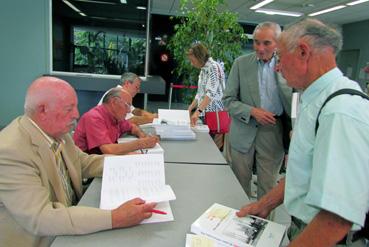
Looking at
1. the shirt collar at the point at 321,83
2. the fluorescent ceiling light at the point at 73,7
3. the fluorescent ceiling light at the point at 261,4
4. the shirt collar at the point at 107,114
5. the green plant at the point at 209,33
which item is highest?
the fluorescent ceiling light at the point at 261,4

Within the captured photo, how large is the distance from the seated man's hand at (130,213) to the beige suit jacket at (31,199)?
27mm

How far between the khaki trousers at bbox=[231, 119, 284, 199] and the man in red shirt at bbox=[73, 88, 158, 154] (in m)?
0.65

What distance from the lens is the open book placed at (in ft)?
3.79

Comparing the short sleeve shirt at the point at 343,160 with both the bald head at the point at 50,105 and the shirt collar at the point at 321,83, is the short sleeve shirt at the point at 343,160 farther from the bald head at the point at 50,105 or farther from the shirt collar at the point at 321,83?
the bald head at the point at 50,105

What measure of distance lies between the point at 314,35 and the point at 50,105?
Result: 3.19 feet

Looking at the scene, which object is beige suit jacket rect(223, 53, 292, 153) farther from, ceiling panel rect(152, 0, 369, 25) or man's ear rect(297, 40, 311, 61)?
ceiling panel rect(152, 0, 369, 25)

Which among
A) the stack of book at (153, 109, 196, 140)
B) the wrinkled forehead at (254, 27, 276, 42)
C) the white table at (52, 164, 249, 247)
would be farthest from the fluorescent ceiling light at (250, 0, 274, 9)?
the white table at (52, 164, 249, 247)

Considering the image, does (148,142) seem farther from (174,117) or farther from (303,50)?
(303,50)

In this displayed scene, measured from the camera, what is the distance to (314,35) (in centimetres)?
79

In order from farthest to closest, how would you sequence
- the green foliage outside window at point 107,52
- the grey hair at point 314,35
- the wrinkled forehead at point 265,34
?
the green foliage outside window at point 107,52 < the wrinkled forehead at point 265,34 < the grey hair at point 314,35

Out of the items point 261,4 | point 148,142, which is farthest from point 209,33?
point 148,142

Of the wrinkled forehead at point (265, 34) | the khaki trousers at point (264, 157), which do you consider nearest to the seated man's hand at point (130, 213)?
the khaki trousers at point (264, 157)

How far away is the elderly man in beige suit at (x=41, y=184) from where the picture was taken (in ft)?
3.19

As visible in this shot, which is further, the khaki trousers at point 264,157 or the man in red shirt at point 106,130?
the khaki trousers at point 264,157
